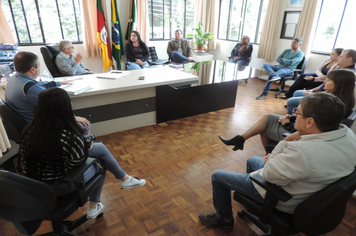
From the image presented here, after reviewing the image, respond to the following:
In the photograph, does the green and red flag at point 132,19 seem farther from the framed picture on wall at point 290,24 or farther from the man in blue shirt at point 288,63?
the framed picture on wall at point 290,24

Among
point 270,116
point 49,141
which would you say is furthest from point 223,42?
point 49,141

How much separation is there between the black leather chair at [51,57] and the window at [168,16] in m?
3.31

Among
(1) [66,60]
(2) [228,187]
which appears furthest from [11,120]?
(2) [228,187]

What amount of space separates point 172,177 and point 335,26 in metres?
4.70

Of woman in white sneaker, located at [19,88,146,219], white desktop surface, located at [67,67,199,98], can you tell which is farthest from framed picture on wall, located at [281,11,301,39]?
woman in white sneaker, located at [19,88,146,219]

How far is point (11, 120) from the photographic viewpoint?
1.76m

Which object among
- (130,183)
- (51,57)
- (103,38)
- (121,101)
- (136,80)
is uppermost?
(103,38)

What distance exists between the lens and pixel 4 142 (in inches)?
71.4

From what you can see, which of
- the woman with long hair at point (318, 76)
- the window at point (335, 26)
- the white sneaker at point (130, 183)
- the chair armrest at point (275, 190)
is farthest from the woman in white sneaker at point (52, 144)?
the window at point (335, 26)

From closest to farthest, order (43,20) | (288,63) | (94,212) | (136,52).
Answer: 1. (94,212)
2. (288,63)
3. (43,20)
4. (136,52)

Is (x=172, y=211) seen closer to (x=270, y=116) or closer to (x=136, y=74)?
(x=270, y=116)

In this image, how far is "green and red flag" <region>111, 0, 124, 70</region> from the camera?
16.1 feet

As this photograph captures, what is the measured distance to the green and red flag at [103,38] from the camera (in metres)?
4.76

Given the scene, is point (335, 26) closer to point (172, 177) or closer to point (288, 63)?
point (288, 63)
